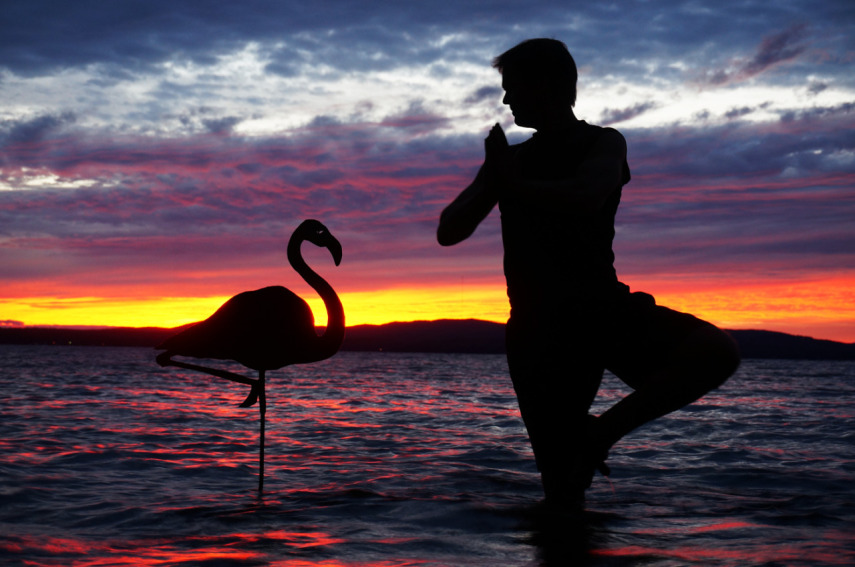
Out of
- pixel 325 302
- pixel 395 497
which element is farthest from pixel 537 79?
pixel 395 497

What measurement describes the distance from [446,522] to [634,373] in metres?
1.97

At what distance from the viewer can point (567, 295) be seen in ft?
11.2

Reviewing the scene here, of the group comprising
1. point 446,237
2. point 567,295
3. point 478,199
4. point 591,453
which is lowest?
point 591,453

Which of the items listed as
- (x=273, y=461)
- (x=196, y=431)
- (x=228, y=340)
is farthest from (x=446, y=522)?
(x=196, y=431)

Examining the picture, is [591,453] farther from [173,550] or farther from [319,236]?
[319,236]

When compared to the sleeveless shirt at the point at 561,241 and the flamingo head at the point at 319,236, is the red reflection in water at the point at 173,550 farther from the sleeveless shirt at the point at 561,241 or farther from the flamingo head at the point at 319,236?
the flamingo head at the point at 319,236

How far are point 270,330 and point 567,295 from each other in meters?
3.13

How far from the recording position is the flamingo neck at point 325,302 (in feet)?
20.1

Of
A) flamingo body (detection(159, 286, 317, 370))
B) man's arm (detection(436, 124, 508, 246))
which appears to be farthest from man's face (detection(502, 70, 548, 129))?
flamingo body (detection(159, 286, 317, 370))

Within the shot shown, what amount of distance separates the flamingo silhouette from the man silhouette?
2.59 m

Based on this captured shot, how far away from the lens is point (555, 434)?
3707mm

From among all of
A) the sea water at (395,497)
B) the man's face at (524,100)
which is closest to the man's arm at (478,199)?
the man's face at (524,100)

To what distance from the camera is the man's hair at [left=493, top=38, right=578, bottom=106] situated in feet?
11.0

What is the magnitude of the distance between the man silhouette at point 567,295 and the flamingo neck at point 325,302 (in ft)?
8.60
